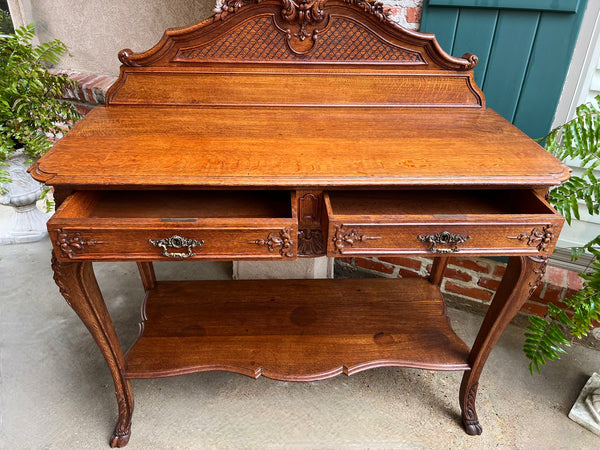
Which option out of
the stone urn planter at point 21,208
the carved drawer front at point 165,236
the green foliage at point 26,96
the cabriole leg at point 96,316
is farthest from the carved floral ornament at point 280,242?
the stone urn planter at point 21,208

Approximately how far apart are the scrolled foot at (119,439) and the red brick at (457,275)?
1465mm

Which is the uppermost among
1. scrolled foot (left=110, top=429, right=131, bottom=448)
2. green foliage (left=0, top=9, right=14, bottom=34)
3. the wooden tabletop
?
green foliage (left=0, top=9, right=14, bottom=34)

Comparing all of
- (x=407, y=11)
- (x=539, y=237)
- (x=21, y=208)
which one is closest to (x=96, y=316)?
(x=539, y=237)

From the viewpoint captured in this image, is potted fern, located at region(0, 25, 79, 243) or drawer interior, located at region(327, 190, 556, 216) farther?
potted fern, located at region(0, 25, 79, 243)

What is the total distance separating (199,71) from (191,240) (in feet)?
2.36

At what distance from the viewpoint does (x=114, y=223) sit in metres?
0.98

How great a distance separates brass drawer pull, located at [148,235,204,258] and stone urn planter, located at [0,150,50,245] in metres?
1.71

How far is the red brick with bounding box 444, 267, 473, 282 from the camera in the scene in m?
1.94

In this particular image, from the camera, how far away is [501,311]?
1.23 m

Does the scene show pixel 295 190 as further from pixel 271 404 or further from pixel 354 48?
pixel 271 404

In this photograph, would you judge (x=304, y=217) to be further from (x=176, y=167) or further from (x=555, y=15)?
(x=555, y=15)

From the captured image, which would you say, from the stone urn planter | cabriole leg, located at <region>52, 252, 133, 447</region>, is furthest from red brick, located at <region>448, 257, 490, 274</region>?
the stone urn planter

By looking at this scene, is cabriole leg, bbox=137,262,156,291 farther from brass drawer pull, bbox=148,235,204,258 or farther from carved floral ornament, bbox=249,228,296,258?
carved floral ornament, bbox=249,228,296,258

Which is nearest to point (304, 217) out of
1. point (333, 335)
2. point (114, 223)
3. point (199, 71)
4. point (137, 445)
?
point (114, 223)
